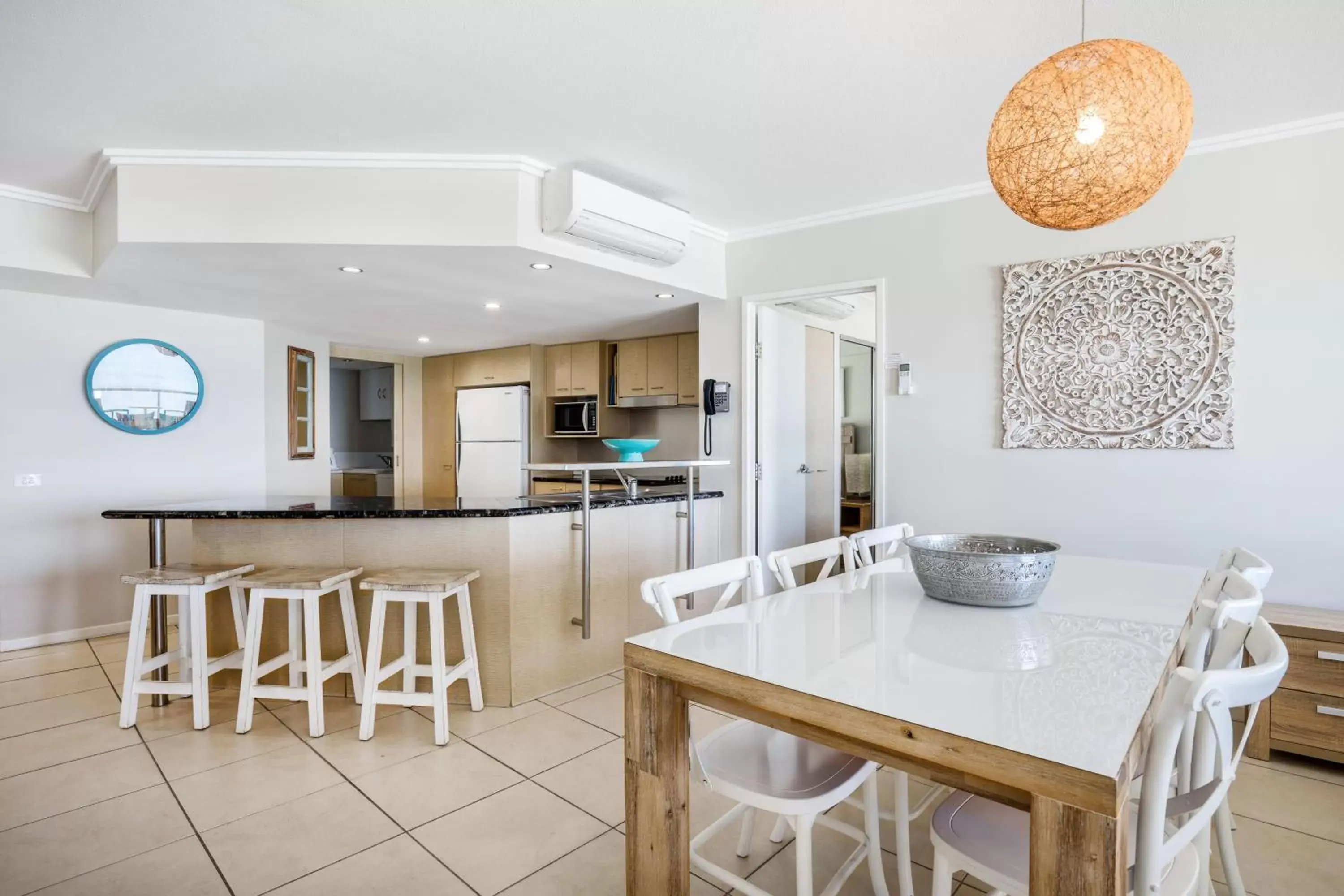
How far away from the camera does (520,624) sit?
10.4 feet

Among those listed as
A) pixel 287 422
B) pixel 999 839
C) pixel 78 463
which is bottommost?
pixel 999 839

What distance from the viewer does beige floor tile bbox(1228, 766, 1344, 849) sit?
7.08ft

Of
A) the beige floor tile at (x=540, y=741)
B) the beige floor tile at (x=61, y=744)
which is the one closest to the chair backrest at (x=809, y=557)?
the beige floor tile at (x=540, y=741)

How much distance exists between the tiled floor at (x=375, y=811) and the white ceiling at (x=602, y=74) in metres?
2.42

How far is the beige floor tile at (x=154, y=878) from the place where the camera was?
182cm

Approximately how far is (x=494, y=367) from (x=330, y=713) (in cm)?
393

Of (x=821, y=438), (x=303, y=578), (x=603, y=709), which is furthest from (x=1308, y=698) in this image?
(x=303, y=578)

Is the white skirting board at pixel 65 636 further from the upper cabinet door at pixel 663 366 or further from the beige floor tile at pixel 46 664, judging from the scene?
the upper cabinet door at pixel 663 366

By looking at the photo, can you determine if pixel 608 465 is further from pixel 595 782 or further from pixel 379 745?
pixel 379 745

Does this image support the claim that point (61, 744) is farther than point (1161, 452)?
No

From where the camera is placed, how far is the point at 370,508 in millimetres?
3225

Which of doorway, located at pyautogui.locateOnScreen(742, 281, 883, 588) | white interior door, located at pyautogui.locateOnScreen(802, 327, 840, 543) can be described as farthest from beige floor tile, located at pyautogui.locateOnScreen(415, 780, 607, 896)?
white interior door, located at pyautogui.locateOnScreen(802, 327, 840, 543)

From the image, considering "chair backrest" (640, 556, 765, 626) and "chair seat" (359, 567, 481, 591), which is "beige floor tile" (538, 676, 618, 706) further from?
"chair backrest" (640, 556, 765, 626)

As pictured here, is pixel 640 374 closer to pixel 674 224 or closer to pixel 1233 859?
pixel 674 224
